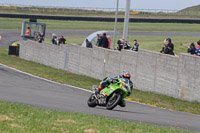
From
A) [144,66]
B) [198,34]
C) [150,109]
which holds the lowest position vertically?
[150,109]

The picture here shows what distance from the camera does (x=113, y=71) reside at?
79.1 feet

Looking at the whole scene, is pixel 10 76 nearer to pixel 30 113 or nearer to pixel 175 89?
pixel 175 89

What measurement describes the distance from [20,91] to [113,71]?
27.0 ft

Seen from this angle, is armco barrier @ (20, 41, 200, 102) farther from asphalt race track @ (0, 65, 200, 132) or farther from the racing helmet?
the racing helmet

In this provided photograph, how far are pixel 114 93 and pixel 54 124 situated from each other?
4.24m

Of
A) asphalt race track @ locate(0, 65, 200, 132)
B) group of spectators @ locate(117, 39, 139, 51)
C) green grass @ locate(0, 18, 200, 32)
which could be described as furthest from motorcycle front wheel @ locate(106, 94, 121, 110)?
green grass @ locate(0, 18, 200, 32)

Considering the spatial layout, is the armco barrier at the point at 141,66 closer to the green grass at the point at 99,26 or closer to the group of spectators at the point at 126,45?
the group of spectators at the point at 126,45

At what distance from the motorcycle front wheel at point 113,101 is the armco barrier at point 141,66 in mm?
5739

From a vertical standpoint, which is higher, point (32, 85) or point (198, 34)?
point (198, 34)

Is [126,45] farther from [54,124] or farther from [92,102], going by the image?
[54,124]

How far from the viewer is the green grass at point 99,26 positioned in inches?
2382

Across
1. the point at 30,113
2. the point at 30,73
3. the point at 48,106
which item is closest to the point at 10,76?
the point at 30,73

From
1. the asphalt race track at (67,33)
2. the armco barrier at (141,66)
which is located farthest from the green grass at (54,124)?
the asphalt race track at (67,33)

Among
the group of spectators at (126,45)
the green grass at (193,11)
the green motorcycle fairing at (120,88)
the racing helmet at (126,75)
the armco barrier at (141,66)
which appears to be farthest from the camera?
the green grass at (193,11)
